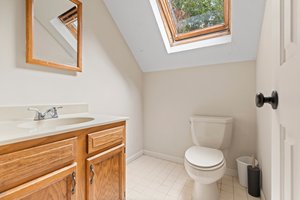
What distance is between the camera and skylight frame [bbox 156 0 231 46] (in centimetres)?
170

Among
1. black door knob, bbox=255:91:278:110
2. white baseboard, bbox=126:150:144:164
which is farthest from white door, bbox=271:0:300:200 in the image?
white baseboard, bbox=126:150:144:164

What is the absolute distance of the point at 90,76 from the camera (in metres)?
1.62

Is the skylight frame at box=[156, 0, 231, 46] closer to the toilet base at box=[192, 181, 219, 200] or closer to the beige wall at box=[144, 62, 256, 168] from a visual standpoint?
the beige wall at box=[144, 62, 256, 168]

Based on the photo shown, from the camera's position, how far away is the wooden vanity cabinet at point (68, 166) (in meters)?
0.64

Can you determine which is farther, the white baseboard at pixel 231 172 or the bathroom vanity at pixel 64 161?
the white baseboard at pixel 231 172

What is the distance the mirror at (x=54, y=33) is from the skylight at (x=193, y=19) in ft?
2.77

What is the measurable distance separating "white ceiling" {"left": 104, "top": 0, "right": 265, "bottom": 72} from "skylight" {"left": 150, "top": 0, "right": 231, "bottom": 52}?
120 mm

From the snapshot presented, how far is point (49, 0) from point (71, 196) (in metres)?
1.45

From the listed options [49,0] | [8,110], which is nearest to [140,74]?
[49,0]

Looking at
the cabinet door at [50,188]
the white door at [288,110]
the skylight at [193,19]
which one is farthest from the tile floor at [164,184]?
the skylight at [193,19]

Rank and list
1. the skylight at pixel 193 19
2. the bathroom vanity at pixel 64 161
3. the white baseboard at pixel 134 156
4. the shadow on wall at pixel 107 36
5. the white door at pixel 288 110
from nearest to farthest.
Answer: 1. the white door at pixel 288 110
2. the bathroom vanity at pixel 64 161
3. the shadow on wall at pixel 107 36
4. the skylight at pixel 193 19
5. the white baseboard at pixel 134 156

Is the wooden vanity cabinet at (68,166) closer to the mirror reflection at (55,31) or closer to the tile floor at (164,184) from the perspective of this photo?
the tile floor at (164,184)

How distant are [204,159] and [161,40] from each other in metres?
1.42

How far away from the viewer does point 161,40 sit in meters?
1.92
